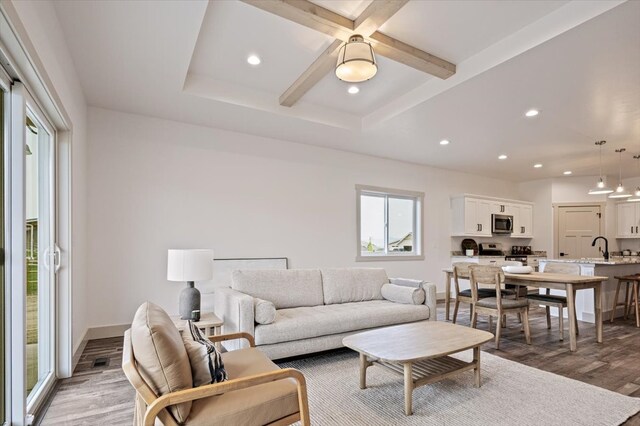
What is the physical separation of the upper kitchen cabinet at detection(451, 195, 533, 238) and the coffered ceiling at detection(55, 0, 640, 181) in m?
1.96

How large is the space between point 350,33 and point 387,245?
4433mm

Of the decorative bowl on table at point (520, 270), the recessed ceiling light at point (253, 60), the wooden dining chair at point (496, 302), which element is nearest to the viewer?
the recessed ceiling light at point (253, 60)

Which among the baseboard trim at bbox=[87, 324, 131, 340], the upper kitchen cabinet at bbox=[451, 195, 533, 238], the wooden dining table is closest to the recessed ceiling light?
the baseboard trim at bbox=[87, 324, 131, 340]

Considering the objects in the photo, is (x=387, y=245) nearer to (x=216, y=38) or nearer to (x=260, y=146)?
(x=260, y=146)

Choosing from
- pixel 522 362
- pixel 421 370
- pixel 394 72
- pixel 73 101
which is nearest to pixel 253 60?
pixel 394 72

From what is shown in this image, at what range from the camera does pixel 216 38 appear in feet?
9.66

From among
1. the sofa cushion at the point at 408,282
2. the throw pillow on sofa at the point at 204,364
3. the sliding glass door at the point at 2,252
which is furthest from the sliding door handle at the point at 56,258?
the sofa cushion at the point at 408,282

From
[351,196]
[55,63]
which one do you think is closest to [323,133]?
[351,196]

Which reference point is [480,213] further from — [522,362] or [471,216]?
[522,362]

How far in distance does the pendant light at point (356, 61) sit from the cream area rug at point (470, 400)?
94.8 inches

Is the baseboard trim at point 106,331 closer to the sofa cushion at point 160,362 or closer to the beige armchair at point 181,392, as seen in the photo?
the beige armchair at point 181,392

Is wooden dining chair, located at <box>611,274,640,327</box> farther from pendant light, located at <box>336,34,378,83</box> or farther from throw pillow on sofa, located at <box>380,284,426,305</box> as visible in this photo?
pendant light, located at <box>336,34,378,83</box>

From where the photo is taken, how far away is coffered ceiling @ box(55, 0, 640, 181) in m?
2.51

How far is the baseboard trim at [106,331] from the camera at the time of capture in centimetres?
386
